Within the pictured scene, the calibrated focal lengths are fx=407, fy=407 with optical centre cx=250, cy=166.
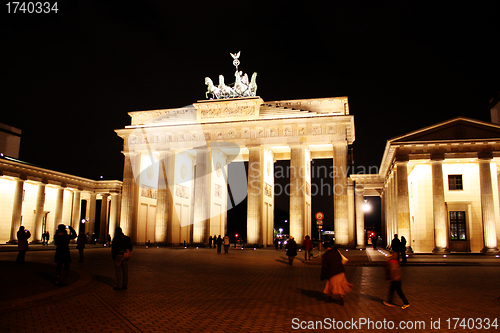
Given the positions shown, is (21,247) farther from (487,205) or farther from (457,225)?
(457,225)

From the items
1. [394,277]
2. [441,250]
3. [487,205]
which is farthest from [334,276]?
[487,205]

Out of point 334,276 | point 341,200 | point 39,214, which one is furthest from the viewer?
point 39,214

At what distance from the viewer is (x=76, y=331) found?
7484mm

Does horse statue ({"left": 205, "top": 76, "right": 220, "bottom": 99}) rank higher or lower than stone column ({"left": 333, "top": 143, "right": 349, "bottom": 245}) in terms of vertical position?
higher

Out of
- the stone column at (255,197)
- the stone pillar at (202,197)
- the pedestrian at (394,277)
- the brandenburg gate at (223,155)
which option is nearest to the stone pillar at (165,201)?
the brandenburg gate at (223,155)

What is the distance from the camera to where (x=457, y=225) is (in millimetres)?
34844

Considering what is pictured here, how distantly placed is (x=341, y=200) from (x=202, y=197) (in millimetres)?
15574

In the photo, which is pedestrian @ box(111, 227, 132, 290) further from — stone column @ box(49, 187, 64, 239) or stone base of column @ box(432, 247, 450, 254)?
stone column @ box(49, 187, 64, 239)

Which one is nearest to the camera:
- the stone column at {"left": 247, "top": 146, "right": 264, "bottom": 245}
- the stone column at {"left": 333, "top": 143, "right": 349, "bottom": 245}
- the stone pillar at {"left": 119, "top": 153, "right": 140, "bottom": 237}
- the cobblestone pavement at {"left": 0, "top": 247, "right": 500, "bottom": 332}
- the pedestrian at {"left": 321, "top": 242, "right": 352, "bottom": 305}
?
the cobblestone pavement at {"left": 0, "top": 247, "right": 500, "bottom": 332}

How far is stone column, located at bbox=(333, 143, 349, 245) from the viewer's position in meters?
42.0

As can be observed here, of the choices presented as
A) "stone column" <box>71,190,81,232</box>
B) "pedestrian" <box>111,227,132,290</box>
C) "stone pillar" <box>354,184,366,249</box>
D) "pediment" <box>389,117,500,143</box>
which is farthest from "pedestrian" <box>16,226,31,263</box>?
"stone column" <box>71,190,81,232</box>

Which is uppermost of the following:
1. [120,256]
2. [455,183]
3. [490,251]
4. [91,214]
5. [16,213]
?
[455,183]

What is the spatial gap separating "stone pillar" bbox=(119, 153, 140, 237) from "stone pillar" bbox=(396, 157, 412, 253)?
30694 mm

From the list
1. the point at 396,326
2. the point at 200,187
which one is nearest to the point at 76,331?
the point at 396,326
